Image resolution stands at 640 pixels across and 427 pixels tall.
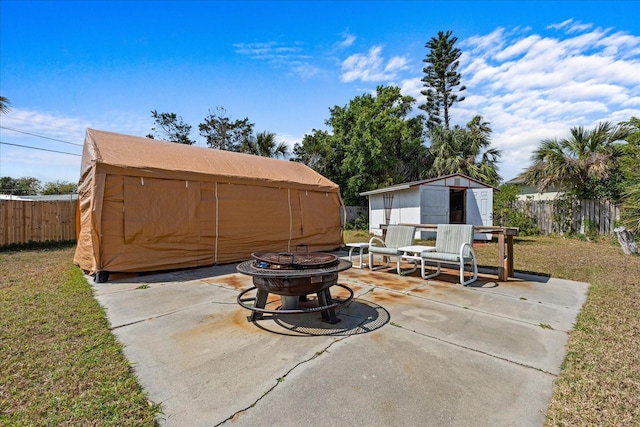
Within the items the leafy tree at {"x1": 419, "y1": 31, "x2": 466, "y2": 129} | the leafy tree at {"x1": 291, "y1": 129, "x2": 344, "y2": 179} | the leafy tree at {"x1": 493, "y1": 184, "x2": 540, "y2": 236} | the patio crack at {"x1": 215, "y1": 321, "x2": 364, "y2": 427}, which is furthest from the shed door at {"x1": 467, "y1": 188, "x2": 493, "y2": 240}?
the leafy tree at {"x1": 419, "y1": 31, "x2": 466, "y2": 129}

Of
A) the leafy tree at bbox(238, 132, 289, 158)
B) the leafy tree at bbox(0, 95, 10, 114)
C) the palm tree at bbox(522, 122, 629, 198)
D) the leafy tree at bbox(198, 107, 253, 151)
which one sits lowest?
the palm tree at bbox(522, 122, 629, 198)

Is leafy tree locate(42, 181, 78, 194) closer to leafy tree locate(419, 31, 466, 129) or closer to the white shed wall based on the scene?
the white shed wall

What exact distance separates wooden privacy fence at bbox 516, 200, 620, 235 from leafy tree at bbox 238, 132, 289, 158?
1416 centimetres

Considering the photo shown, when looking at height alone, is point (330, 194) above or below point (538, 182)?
below

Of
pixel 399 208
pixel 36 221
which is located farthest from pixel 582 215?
pixel 36 221

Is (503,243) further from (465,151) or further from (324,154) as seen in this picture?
(324,154)

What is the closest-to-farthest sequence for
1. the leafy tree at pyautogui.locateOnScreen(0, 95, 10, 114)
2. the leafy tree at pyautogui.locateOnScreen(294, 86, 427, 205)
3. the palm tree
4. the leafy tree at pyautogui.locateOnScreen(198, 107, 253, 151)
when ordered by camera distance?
the leafy tree at pyautogui.locateOnScreen(0, 95, 10, 114) < the palm tree < the leafy tree at pyautogui.locateOnScreen(294, 86, 427, 205) < the leafy tree at pyautogui.locateOnScreen(198, 107, 253, 151)

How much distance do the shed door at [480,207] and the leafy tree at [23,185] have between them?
134ft

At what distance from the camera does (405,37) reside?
11.0m

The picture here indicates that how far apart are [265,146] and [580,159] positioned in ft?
53.1

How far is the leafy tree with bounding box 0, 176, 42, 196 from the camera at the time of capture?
103 ft

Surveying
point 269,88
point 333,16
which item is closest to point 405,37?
point 333,16

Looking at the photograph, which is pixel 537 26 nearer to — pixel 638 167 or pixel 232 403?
pixel 638 167

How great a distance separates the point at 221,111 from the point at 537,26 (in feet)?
67.1
